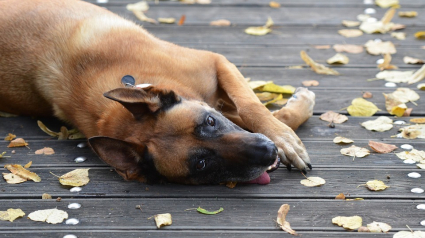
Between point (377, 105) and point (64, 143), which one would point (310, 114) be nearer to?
point (377, 105)

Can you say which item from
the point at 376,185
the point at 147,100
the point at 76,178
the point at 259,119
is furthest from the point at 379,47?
the point at 76,178

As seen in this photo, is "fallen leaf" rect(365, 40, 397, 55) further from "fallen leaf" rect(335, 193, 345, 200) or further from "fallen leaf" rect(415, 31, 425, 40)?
"fallen leaf" rect(335, 193, 345, 200)

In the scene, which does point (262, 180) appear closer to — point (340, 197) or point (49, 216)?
point (340, 197)

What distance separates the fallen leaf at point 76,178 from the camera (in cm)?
320

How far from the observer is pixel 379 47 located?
4.86 metres

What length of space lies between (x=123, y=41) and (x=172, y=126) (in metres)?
0.90

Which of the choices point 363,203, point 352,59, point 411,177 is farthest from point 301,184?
point 352,59

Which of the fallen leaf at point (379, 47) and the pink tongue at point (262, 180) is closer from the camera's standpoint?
the pink tongue at point (262, 180)

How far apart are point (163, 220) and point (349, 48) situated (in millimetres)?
2728

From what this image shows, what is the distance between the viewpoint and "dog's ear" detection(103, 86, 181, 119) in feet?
9.46

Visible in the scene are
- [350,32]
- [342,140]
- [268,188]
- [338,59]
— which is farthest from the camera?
[350,32]

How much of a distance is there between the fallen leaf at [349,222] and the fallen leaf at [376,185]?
0.31 metres

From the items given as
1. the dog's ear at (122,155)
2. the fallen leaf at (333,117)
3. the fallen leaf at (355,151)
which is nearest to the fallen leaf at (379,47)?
the fallen leaf at (333,117)

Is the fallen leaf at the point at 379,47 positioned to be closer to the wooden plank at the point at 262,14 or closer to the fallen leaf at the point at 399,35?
the fallen leaf at the point at 399,35
